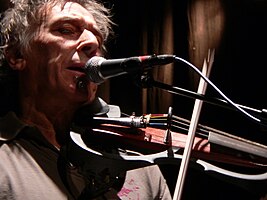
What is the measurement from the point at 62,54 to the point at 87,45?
3.2 inches

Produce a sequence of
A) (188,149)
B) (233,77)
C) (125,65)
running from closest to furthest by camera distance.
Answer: (125,65) < (188,149) < (233,77)

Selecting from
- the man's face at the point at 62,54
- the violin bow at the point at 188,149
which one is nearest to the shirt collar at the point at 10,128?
the man's face at the point at 62,54

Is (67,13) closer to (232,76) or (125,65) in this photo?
(125,65)

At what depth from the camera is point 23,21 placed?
1.30m

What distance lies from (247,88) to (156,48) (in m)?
0.44

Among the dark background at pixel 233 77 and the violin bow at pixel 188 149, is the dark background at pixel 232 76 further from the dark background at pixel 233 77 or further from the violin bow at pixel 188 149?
the violin bow at pixel 188 149

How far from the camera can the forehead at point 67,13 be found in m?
1.25

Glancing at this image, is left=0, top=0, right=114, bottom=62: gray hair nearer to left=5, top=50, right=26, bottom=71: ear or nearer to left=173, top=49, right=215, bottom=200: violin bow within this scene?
left=5, top=50, right=26, bottom=71: ear

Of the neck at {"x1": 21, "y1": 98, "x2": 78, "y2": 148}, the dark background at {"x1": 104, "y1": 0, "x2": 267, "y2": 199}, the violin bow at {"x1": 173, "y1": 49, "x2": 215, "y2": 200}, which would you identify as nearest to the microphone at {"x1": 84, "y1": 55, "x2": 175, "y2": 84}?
the violin bow at {"x1": 173, "y1": 49, "x2": 215, "y2": 200}

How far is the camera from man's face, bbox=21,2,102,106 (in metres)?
1.18

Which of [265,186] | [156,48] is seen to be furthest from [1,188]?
[156,48]

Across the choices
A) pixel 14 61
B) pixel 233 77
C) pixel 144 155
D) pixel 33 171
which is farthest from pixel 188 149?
pixel 233 77

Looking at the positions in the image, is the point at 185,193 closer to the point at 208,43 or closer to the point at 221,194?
the point at 221,194

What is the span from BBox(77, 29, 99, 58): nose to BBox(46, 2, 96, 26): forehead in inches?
2.8
